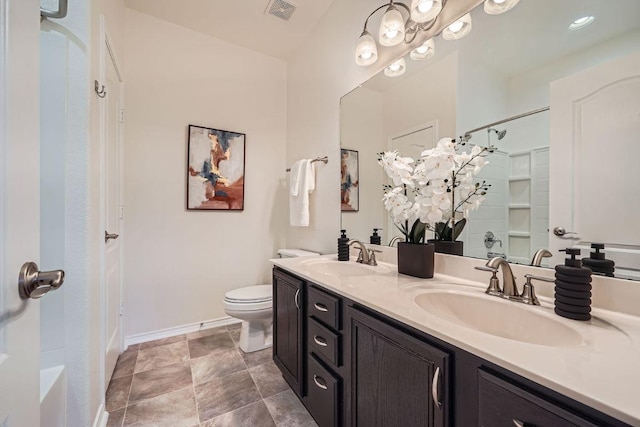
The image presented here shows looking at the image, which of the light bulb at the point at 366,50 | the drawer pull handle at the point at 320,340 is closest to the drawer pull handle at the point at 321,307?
the drawer pull handle at the point at 320,340

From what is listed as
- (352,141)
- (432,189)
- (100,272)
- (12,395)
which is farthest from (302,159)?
(12,395)

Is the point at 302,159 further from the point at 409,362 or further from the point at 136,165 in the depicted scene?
the point at 409,362

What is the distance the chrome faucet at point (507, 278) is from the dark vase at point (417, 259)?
30cm

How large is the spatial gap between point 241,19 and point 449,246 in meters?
2.36

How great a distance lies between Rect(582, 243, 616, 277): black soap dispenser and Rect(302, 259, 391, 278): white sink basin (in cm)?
73

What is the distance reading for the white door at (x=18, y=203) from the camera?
0.43m

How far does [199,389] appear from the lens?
1548 mm

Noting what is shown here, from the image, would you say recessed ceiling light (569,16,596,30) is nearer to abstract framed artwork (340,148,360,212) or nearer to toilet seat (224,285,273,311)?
abstract framed artwork (340,148,360,212)

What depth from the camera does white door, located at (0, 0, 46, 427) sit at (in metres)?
0.43

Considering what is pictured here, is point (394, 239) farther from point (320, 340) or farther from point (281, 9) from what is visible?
point (281, 9)

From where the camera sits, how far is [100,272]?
1.28 meters

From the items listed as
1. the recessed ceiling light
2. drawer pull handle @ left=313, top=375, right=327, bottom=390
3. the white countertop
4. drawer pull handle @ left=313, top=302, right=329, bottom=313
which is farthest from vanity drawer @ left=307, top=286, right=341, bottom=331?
the recessed ceiling light

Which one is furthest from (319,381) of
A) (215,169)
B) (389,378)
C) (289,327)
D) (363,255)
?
(215,169)

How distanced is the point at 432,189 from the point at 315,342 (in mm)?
865
